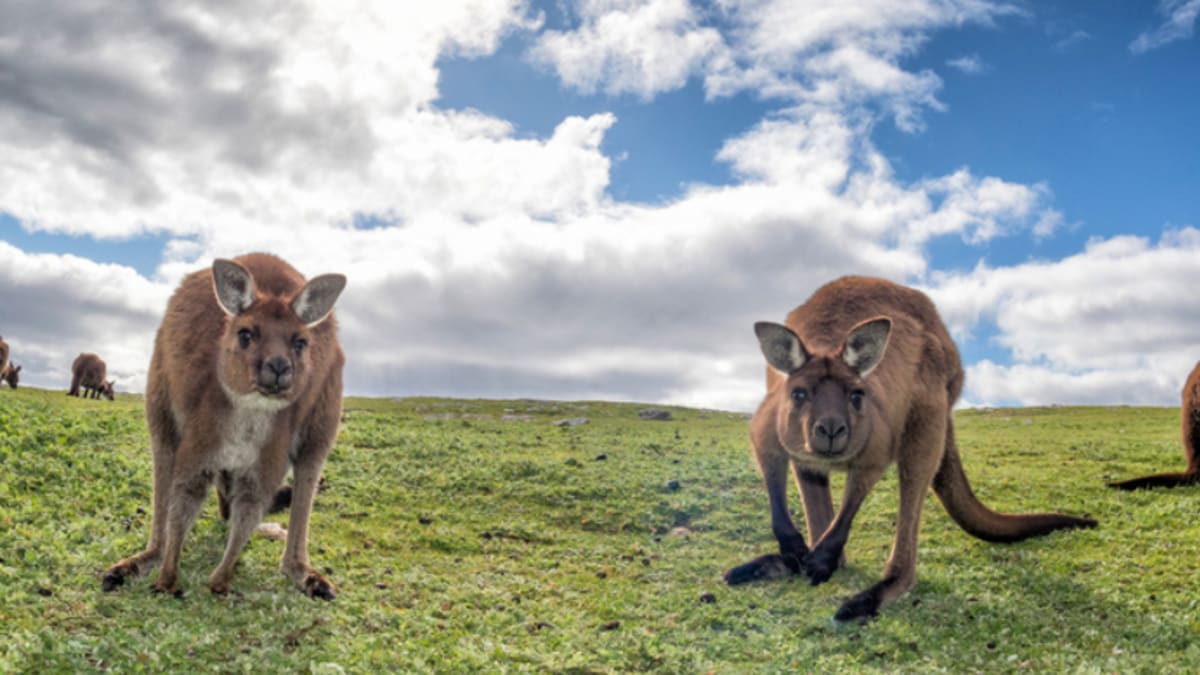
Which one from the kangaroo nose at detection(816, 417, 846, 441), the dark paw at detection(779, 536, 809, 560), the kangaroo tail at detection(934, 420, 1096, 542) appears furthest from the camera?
the kangaroo tail at detection(934, 420, 1096, 542)

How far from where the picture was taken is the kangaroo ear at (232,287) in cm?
702

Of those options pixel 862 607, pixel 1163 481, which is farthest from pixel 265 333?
pixel 1163 481

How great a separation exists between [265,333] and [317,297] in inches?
21.3

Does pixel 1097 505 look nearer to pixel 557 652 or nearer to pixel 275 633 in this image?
pixel 557 652

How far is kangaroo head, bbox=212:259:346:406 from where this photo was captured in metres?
6.85

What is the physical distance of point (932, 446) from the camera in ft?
28.9

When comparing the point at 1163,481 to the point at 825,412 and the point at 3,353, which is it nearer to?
the point at 825,412

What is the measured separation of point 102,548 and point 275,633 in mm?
2372

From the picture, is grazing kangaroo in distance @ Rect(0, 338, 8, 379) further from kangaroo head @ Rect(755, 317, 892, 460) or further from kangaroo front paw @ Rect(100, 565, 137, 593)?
kangaroo head @ Rect(755, 317, 892, 460)

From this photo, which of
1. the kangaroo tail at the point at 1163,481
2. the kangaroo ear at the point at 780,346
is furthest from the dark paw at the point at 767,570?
the kangaroo tail at the point at 1163,481

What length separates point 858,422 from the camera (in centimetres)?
811

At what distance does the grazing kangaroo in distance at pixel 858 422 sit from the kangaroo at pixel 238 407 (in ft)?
13.1

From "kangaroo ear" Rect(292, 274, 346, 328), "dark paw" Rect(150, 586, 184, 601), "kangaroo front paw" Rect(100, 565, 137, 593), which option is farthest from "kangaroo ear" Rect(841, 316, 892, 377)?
"kangaroo front paw" Rect(100, 565, 137, 593)

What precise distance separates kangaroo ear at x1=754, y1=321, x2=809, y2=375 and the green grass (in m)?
2.21
